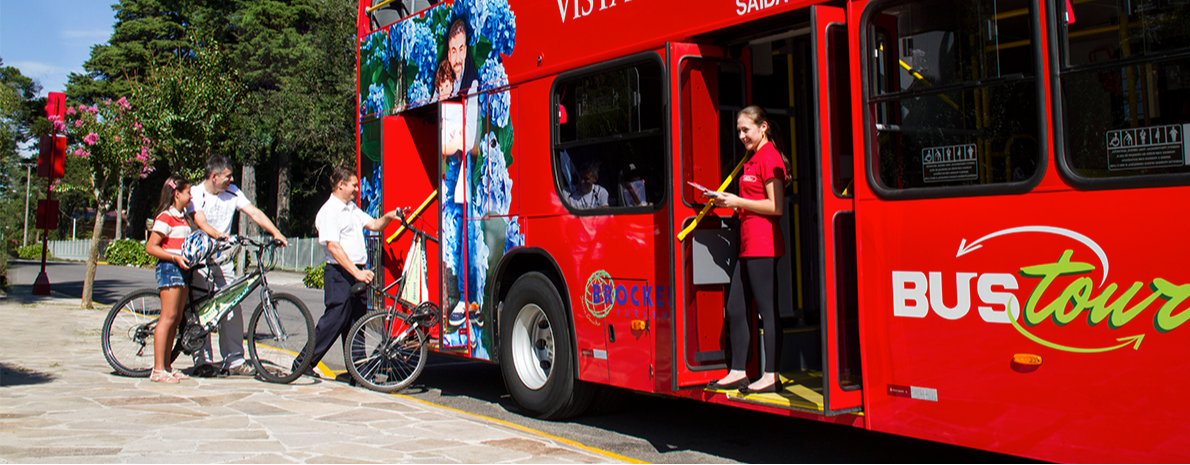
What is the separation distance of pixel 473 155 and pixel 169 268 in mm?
2913

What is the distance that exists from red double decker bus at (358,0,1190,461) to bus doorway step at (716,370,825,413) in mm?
27

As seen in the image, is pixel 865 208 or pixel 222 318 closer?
pixel 865 208

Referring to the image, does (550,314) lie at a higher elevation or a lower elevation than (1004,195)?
lower

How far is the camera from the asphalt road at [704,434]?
18.8 feet

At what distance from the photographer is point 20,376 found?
8.71m

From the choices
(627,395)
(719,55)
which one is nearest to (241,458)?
(627,395)

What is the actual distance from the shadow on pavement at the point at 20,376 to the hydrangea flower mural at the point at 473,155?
3.67m

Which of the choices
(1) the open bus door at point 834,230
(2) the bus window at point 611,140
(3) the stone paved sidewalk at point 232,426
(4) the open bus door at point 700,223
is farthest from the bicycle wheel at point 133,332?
(1) the open bus door at point 834,230

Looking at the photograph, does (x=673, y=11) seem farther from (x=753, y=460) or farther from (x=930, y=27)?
(x=753, y=460)

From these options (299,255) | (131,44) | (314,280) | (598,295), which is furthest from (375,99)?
(131,44)

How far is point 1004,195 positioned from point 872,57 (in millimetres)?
1000

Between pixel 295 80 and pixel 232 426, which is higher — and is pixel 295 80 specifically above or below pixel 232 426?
above

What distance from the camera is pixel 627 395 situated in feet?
23.7

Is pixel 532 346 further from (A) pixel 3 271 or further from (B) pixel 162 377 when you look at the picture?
(A) pixel 3 271
